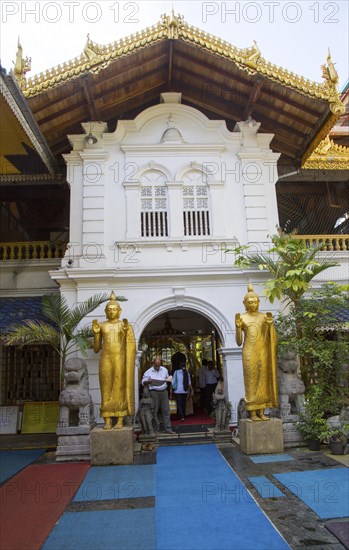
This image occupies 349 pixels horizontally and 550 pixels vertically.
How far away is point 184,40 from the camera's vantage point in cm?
895

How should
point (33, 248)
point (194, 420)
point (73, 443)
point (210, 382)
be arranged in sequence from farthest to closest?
point (210, 382) → point (33, 248) → point (194, 420) → point (73, 443)

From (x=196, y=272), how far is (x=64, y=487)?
480cm

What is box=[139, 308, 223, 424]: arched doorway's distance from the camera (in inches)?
477

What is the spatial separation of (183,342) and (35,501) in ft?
26.2

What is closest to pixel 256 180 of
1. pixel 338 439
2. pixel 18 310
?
pixel 338 439

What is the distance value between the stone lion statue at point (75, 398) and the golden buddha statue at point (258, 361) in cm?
272

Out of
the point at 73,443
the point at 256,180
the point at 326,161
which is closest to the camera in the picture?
the point at 73,443

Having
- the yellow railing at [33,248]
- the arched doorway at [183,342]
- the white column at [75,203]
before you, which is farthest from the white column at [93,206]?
the arched doorway at [183,342]

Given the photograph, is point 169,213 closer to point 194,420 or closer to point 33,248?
point 33,248

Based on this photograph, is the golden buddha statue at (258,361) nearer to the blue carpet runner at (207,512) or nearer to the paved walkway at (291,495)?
the paved walkway at (291,495)

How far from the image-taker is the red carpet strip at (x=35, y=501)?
13.7 feet

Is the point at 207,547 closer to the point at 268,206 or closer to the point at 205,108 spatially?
the point at 268,206

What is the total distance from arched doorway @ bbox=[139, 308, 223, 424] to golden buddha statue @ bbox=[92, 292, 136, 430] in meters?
4.44

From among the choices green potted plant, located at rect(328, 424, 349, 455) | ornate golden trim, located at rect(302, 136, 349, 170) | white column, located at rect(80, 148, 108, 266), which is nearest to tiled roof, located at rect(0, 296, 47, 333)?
white column, located at rect(80, 148, 108, 266)
